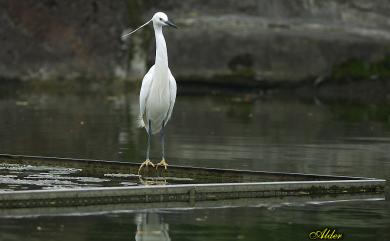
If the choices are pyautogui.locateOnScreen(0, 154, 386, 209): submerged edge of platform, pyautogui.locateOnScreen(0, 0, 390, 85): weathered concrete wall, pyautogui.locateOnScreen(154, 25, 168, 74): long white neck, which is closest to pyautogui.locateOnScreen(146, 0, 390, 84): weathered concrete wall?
pyautogui.locateOnScreen(0, 0, 390, 85): weathered concrete wall

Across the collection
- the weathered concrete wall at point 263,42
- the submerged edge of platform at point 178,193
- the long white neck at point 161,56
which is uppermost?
the weathered concrete wall at point 263,42

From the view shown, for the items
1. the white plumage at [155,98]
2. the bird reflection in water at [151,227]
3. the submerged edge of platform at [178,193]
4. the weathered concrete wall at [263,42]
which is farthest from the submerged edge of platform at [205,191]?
the weathered concrete wall at [263,42]

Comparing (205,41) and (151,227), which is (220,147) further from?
(205,41)

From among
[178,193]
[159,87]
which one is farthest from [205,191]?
[159,87]

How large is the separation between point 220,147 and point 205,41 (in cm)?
1541

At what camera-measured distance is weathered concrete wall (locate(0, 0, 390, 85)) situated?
31.6m

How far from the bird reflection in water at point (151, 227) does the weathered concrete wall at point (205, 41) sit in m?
22.2

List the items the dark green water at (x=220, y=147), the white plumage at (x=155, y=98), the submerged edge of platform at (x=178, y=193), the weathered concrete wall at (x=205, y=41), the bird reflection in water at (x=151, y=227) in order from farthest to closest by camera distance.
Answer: the weathered concrete wall at (x=205, y=41) → the white plumage at (x=155, y=98) → the submerged edge of platform at (x=178, y=193) → the dark green water at (x=220, y=147) → the bird reflection in water at (x=151, y=227)

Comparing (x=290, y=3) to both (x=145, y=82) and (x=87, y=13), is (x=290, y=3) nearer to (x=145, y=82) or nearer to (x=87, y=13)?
(x=87, y=13)

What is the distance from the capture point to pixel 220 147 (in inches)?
650

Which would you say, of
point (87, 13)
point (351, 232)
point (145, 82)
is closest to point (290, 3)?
point (87, 13)

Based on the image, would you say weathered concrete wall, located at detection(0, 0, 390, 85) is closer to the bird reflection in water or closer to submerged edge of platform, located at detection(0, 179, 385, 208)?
submerged edge of platform, located at detection(0, 179, 385, 208)

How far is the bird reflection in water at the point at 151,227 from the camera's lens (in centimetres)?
828

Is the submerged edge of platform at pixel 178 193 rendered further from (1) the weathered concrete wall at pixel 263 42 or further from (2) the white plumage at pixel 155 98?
(1) the weathered concrete wall at pixel 263 42
